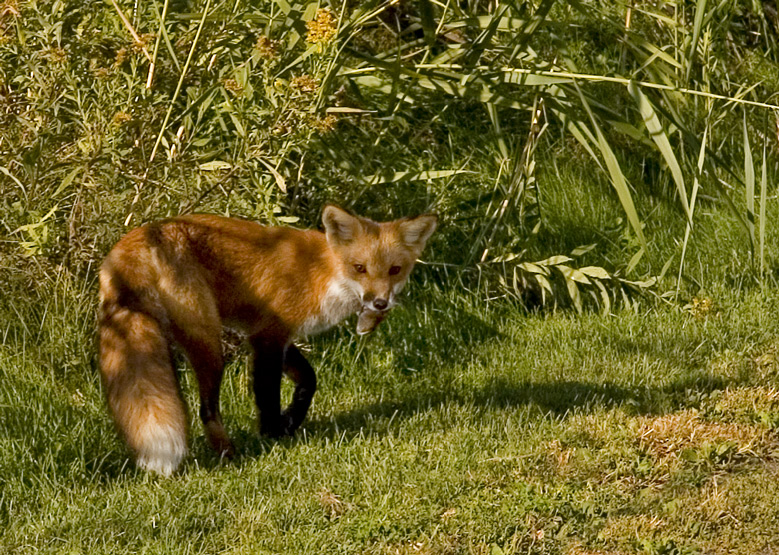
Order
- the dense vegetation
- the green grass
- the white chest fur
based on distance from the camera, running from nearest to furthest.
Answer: the green grass
the dense vegetation
the white chest fur

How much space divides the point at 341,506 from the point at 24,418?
154 centimetres

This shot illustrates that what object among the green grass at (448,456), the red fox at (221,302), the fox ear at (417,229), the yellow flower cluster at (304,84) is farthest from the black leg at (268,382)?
the yellow flower cluster at (304,84)

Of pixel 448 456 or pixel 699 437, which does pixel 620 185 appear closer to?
pixel 699 437

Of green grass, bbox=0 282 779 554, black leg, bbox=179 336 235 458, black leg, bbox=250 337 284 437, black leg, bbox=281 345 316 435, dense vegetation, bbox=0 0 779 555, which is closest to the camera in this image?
green grass, bbox=0 282 779 554

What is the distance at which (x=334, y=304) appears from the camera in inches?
218

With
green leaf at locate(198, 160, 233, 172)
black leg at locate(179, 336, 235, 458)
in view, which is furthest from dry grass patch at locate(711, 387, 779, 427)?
green leaf at locate(198, 160, 233, 172)

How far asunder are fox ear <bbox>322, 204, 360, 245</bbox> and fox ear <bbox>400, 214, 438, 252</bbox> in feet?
0.82

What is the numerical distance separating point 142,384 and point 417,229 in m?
1.61

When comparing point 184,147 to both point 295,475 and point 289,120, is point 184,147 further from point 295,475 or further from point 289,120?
point 295,475

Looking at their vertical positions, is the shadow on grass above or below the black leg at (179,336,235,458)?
below

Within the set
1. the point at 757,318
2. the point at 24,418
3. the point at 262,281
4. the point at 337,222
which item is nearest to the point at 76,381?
the point at 24,418

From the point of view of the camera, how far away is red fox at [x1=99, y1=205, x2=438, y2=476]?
466 cm

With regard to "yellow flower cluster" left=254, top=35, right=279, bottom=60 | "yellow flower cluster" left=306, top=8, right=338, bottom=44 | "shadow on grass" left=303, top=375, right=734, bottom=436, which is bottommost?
"shadow on grass" left=303, top=375, right=734, bottom=436

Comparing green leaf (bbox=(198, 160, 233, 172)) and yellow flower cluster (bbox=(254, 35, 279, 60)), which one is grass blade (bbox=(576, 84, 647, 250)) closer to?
yellow flower cluster (bbox=(254, 35, 279, 60))
